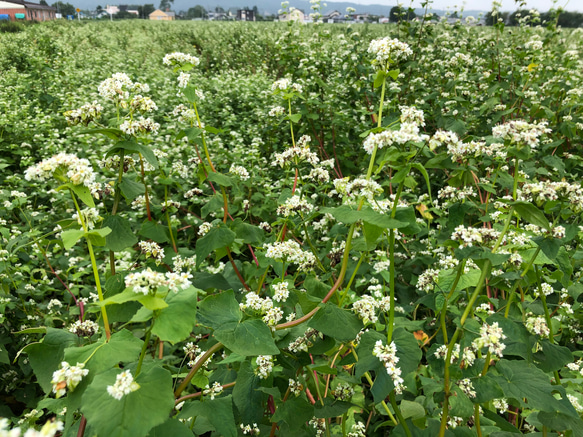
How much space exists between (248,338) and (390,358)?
1.80ft

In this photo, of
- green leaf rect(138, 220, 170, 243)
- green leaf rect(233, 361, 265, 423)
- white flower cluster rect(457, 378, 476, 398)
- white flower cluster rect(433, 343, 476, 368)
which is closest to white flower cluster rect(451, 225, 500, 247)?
white flower cluster rect(433, 343, 476, 368)

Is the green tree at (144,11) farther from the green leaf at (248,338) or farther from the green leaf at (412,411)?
the green leaf at (412,411)

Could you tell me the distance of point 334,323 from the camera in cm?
145

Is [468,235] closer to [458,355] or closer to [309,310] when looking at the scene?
[458,355]

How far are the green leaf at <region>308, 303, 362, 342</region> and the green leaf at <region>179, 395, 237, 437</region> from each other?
51cm

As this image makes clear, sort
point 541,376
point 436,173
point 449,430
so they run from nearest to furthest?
point 541,376, point 449,430, point 436,173

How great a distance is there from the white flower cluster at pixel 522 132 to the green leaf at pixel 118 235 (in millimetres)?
1853

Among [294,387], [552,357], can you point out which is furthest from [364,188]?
[552,357]

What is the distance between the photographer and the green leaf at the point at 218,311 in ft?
4.63

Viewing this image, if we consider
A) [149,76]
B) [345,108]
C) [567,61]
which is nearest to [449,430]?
[345,108]

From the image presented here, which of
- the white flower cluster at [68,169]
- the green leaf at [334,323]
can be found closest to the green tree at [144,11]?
the white flower cluster at [68,169]

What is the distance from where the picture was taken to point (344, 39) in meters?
6.82

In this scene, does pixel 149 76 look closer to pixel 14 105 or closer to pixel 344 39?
pixel 14 105

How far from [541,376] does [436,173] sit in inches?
158
